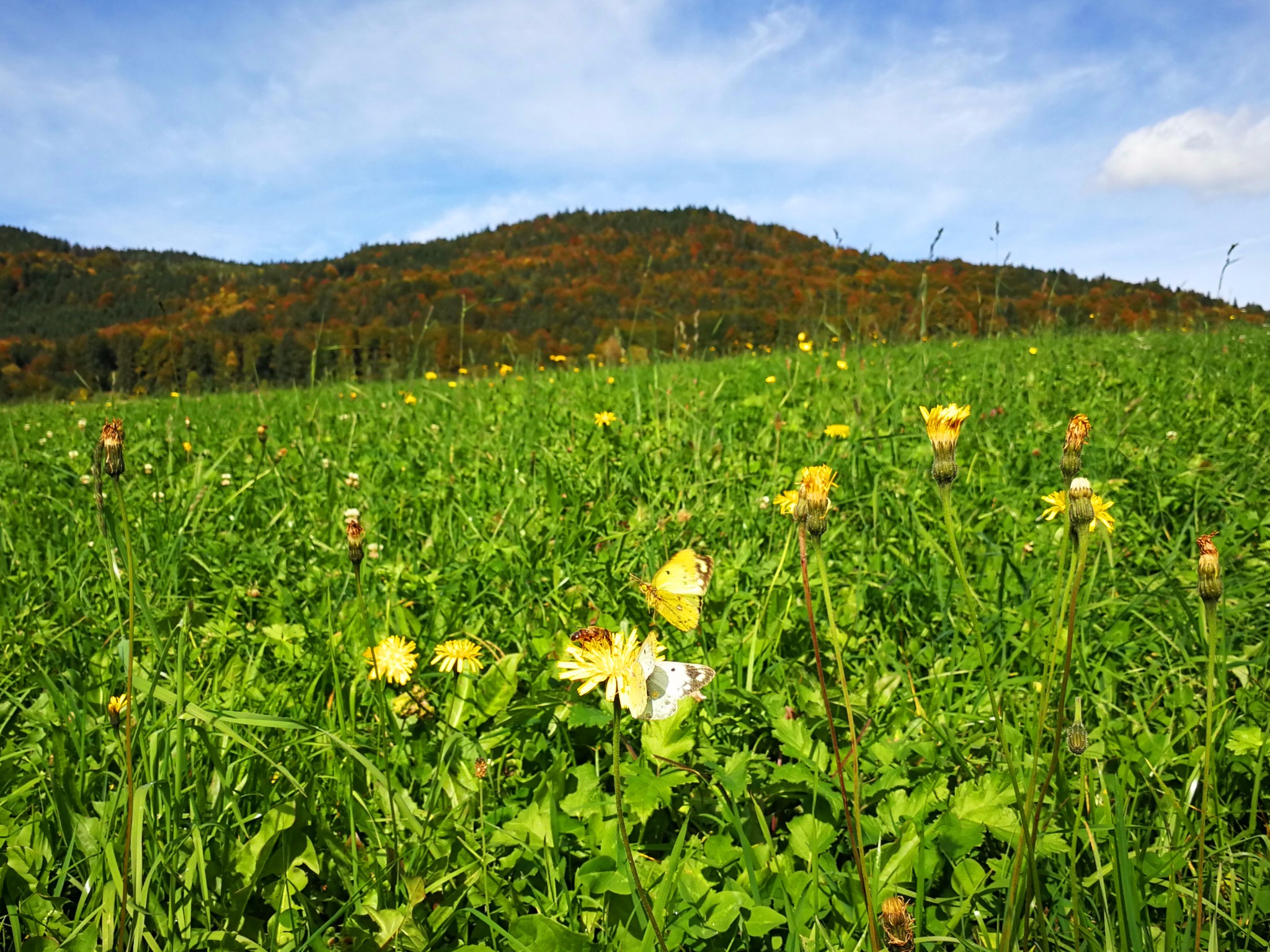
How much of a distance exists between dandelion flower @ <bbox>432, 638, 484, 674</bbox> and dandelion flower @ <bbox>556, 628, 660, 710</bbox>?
2.34 feet

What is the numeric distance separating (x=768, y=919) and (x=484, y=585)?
113 centimetres

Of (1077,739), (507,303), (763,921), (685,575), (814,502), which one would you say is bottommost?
(763,921)

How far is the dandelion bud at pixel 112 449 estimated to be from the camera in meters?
0.80

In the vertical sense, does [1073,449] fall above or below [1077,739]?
above

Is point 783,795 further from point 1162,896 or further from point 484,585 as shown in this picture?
point 484,585

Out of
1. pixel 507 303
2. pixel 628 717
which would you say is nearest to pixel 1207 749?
pixel 628 717

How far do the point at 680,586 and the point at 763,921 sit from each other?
436mm

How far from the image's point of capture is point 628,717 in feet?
4.24

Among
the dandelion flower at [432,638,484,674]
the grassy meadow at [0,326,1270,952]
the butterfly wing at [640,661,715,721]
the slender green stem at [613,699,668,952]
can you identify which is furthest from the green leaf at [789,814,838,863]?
the dandelion flower at [432,638,484,674]

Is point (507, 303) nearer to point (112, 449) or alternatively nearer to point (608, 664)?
point (112, 449)

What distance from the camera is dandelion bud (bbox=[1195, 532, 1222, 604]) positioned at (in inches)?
29.7

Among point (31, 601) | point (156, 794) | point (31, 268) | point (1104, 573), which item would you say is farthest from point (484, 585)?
point (31, 268)

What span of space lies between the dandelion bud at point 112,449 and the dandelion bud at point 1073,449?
3.43 feet

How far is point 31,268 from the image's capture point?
50.8m
